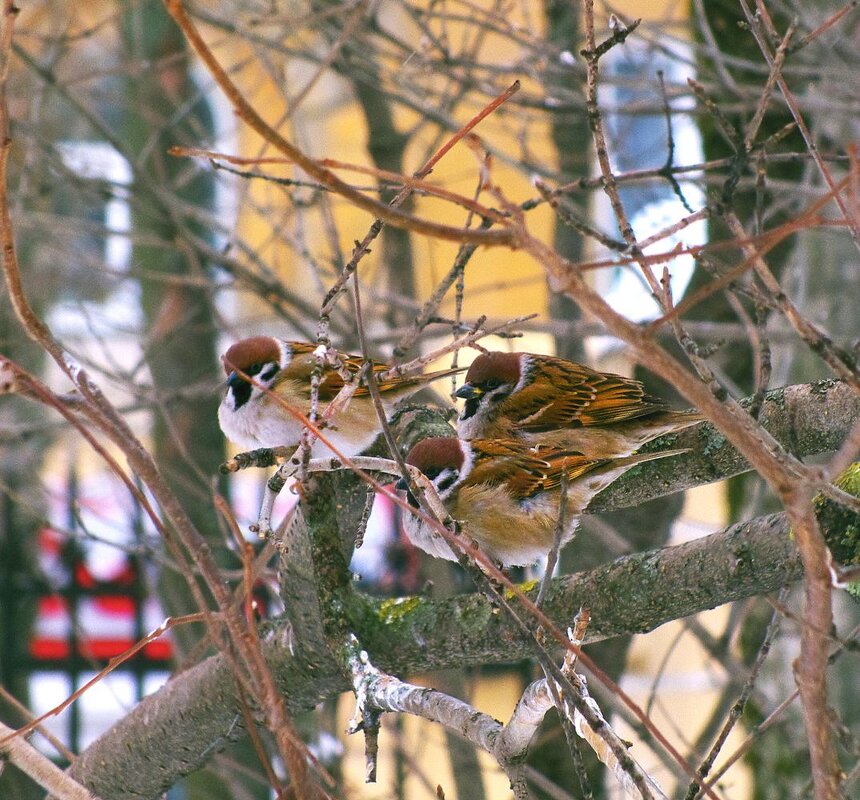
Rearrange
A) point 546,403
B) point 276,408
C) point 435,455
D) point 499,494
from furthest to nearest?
1. point 546,403
2. point 276,408
3. point 499,494
4. point 435,455

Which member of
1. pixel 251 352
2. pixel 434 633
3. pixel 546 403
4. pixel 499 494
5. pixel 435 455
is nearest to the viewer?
pixel 434 633

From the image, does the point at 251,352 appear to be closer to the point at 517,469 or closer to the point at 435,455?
the point at 435,455

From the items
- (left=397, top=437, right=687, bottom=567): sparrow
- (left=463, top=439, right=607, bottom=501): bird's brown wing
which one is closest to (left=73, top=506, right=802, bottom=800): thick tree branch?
(left=397, top=437, right=687, bottom=567): sparrow

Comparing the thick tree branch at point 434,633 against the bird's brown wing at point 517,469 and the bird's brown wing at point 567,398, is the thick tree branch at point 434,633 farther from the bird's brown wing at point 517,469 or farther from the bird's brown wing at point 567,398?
the bird's brown wing at point 567,398

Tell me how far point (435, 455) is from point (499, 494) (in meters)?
0.25

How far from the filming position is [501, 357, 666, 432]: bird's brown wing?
370 centimetres

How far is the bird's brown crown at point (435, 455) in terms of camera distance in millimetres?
3209

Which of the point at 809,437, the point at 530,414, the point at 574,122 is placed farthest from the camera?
the point at 574,122

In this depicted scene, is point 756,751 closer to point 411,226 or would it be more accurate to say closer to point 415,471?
point 415,471

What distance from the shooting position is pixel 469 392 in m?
3.74

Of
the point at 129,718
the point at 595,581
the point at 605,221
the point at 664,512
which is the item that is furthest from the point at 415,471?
the point at 605,221

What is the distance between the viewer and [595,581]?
8.11 feet

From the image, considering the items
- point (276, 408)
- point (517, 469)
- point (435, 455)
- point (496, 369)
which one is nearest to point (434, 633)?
point (435, 455)

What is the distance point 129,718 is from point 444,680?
153 cm
